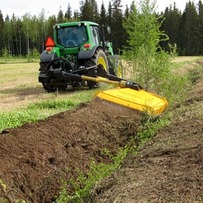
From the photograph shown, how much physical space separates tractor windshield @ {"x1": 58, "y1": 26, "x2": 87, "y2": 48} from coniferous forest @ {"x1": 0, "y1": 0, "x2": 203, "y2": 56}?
44.8 metres

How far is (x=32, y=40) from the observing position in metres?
71.9

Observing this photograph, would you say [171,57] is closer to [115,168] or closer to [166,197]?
[115,168]

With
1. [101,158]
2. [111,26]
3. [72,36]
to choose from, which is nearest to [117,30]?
[111,26]

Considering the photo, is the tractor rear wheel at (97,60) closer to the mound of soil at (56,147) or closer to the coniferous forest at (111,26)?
the mound of soil at (56,147)

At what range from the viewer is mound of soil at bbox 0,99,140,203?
16.6 feet

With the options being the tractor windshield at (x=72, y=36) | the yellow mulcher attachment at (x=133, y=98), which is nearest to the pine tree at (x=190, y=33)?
the tractor windshield at (x=72, y=36)

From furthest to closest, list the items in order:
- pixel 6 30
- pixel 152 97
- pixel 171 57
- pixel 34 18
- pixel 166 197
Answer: pixel 34 18, pixel 6 30, pixel 171 57, pixel 152 97, pixel 166 197

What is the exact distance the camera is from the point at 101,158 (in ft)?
21.9

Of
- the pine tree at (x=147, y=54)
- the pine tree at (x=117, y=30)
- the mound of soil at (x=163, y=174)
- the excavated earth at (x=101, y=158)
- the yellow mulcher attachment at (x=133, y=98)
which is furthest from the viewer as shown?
the pine tree at (x=117, y=30)

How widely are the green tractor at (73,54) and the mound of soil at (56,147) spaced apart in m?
3.46

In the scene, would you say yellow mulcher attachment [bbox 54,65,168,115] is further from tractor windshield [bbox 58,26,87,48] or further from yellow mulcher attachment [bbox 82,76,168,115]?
tractor windshield [bbox 58,26,87,48]

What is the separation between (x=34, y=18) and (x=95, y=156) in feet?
241

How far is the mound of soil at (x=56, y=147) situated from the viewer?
507 cm

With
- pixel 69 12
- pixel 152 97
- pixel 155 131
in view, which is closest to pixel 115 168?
pixel 155 131
